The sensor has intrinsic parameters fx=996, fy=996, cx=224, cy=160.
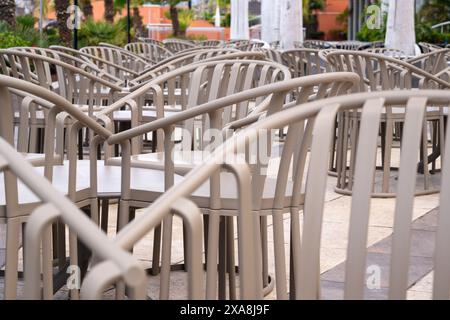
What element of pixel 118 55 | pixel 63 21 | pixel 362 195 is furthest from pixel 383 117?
pixel 63 21

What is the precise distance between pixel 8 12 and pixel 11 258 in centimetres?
1300

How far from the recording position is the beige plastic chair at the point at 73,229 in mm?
1183

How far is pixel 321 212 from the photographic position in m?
1.57

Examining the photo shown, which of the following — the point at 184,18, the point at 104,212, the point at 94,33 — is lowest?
the point at 184,18

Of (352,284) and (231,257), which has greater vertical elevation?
(352,284)

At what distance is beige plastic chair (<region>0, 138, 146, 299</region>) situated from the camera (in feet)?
3.88

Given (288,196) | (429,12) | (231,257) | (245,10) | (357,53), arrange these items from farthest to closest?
(429,12)
(245,10)
(357,53)
(231,257)
(288,196)

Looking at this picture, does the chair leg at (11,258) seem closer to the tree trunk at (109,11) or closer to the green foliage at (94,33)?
the green foliage at (94,33)

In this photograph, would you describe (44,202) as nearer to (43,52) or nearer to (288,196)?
(288,196)

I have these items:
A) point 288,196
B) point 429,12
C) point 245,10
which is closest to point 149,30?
point 429,12

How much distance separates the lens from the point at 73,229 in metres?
1.27

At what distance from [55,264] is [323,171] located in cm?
249

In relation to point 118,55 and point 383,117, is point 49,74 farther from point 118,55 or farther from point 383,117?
point 118,55
